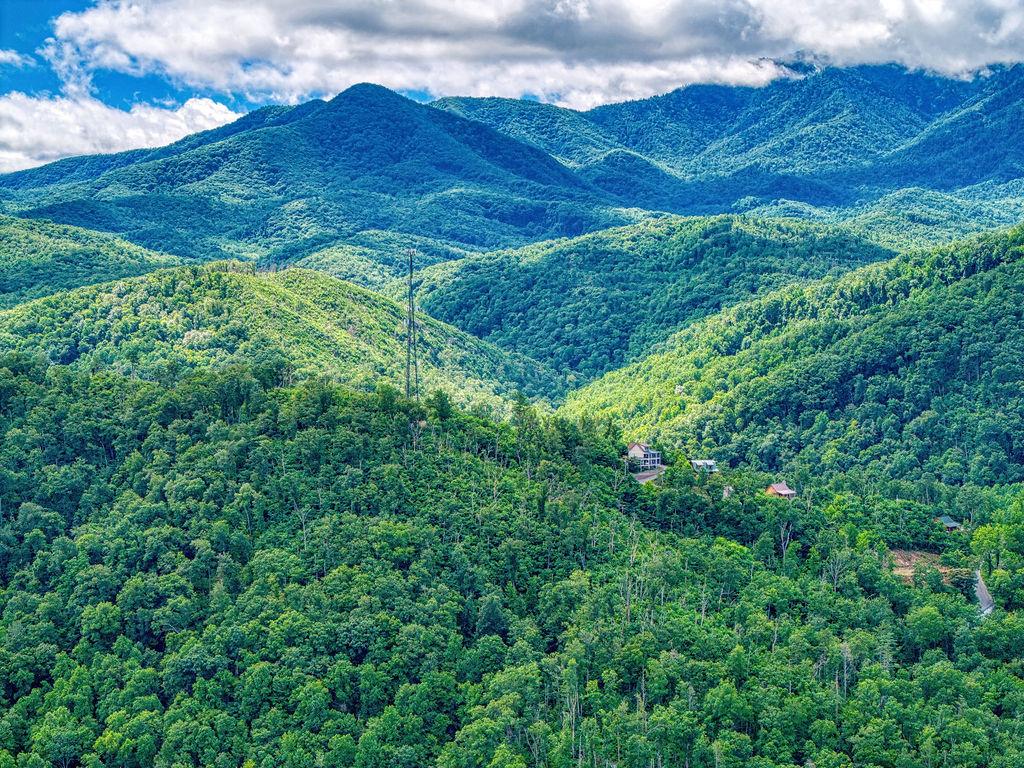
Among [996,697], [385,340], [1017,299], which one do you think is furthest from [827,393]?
[996,697]

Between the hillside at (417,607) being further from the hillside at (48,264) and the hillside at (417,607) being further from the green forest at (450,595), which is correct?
the hillside at (48,264)

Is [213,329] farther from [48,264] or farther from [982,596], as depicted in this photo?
[982,596]

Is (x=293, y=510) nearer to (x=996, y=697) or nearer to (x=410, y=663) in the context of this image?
(x=410, y=663)

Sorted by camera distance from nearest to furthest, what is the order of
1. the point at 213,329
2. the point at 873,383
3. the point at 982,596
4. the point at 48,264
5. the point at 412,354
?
1. the point at 982,596
2. the point at 213,329
3. the point at 873,383
4. the point at 412,354
5. the point at 48,264

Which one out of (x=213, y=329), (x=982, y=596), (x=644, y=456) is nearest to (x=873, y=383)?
(x=644, y=456)

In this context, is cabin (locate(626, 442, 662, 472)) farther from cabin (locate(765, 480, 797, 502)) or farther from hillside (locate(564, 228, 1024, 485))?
hillside (locate(564, 228, 1024, 485))
